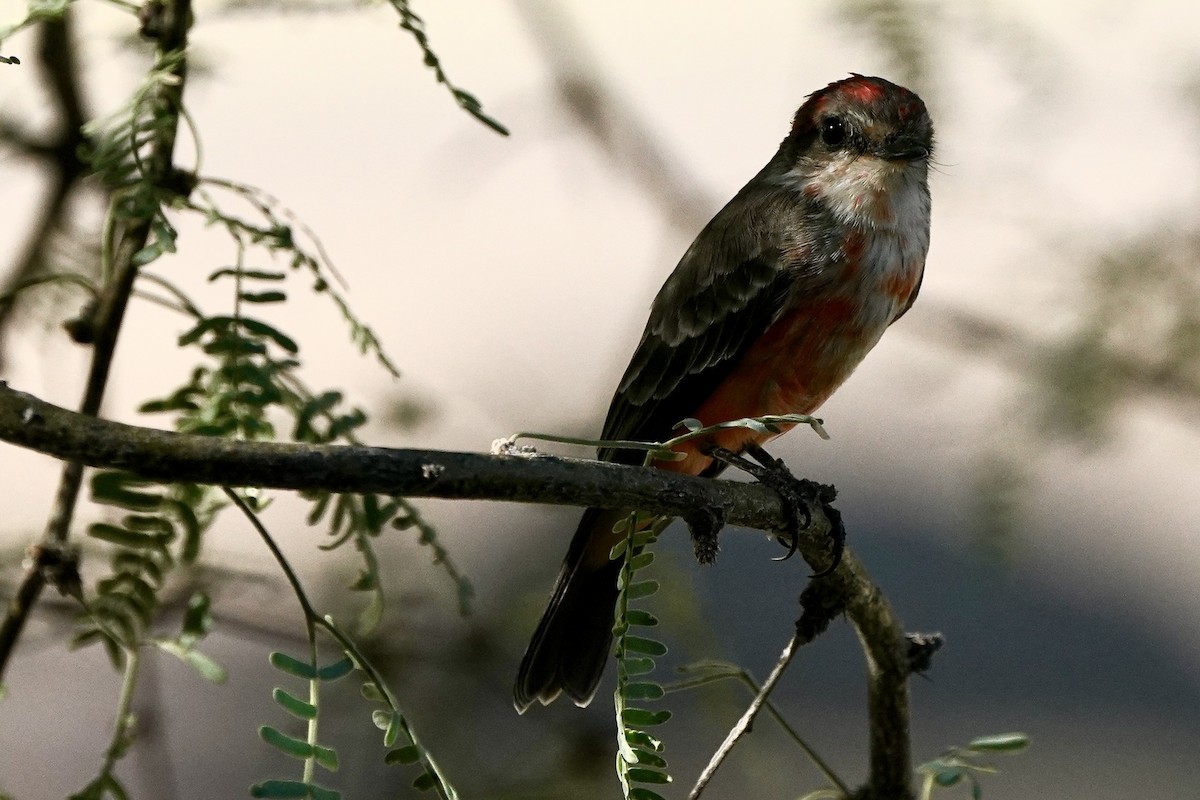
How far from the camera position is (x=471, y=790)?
228 centimetres

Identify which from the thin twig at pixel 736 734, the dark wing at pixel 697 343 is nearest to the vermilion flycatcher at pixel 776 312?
the dark wing at pixel 697 343

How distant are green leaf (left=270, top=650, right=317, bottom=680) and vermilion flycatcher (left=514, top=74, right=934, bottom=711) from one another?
1326 millimetres

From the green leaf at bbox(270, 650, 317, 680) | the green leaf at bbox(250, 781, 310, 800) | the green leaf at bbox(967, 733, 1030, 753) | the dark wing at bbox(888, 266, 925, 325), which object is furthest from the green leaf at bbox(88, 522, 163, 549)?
the dark wing at bbox(888, 266, 925, 325)

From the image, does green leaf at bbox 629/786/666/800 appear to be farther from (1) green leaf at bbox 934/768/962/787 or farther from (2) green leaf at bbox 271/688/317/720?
(1) green leaf at bbox 934/768/962/787

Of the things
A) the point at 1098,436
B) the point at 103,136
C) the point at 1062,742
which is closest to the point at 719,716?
the point at 1098,436

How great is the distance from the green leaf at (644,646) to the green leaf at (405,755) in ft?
0.87

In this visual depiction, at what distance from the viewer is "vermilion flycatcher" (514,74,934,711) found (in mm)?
2785

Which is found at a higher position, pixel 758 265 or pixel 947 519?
pixel 947 519

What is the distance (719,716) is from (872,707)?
31 centimetres

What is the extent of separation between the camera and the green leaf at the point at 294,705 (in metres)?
1.25

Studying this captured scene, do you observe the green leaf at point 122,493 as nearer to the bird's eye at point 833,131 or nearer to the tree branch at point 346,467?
the tree branch at point 346,467

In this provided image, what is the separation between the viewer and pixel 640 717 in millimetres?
1416

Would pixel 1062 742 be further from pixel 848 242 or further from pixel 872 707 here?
pixel 872 707

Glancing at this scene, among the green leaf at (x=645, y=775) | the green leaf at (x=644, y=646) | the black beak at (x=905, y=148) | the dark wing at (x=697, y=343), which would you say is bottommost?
the green leaf at (x=645, y=775)
